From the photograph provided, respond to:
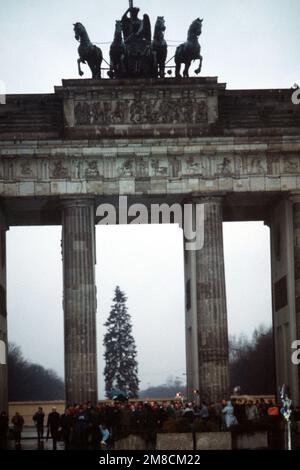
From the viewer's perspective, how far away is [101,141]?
55844 mm

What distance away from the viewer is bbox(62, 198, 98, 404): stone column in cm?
5484

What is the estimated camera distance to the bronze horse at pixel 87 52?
5697 cm

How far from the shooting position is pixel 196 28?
57.6 metres

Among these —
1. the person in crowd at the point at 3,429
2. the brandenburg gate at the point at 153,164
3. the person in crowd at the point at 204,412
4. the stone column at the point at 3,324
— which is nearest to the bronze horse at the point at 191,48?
the brandenburg gate at the point at 153,164

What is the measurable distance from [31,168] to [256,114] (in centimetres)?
1092

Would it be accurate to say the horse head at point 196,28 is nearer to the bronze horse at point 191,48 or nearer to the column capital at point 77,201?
the bronze horse at point 191,48

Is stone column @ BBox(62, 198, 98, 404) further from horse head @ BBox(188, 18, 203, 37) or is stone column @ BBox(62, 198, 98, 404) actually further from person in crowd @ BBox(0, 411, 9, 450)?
horse head @ BBox(188, 18, 203, 37)
